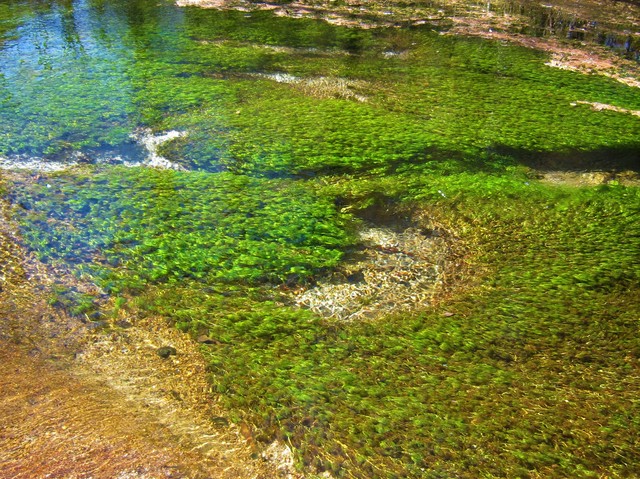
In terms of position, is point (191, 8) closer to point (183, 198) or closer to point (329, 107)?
point (329, 107)

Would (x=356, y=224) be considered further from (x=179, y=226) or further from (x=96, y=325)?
(x=96, y=325)

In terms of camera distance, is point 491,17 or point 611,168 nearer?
point 611,168

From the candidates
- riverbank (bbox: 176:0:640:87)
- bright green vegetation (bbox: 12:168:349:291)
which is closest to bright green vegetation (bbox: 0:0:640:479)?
bright green vegetation (bbox: 12:168:349:291)

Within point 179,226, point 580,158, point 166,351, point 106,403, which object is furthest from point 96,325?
point 580,158

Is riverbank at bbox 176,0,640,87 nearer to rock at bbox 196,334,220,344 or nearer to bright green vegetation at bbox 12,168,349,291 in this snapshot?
bright green vegetation at bbox 12,168,349,291

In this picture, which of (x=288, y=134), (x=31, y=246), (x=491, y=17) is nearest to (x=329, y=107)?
(x=288, y=134)
